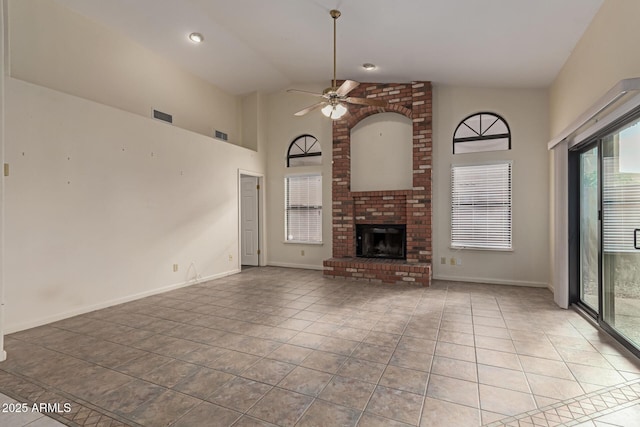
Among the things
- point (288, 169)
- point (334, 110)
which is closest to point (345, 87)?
point (334, 110)

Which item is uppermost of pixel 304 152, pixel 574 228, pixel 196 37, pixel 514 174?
pixel 196 37

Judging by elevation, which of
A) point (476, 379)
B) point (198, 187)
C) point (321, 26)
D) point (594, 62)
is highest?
point (321, 26)

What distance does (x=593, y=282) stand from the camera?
359 cm

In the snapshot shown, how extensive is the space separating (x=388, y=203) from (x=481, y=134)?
6.41 ft

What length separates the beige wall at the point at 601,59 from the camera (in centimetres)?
252

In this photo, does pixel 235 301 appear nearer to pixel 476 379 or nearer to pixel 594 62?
pixel 476 379

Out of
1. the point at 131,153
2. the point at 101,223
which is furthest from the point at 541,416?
the point at 131,153

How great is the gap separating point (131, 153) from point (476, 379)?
189 inches

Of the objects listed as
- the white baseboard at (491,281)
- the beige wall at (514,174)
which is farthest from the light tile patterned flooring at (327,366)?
the beige wall at (514,174)

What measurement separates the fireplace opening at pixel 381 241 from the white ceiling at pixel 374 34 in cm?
271

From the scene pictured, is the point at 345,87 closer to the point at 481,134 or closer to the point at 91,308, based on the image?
the point at 481,134

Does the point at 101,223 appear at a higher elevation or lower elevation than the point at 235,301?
higher

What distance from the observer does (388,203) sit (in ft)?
19.5

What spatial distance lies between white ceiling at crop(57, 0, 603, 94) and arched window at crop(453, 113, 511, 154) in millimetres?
569
